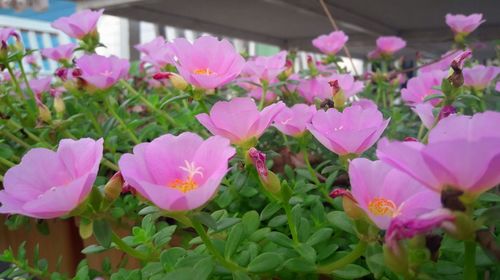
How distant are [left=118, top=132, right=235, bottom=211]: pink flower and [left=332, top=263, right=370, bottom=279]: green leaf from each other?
0.13 meters

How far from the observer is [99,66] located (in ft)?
2.06

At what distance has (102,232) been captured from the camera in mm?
339

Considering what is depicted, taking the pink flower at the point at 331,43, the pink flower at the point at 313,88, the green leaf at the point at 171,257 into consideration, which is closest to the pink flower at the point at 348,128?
the green leaf at the point at 171,257

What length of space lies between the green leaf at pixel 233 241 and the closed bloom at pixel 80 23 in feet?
1.57

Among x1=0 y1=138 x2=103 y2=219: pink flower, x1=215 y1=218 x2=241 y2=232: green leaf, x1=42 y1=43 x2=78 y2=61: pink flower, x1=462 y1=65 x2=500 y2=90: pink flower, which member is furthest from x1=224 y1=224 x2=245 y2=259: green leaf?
x1=42 y1=43 x2=78 y2=61: pink flower

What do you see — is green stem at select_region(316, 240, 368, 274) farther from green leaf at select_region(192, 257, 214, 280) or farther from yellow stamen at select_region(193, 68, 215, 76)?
yellow stamen at select_region(193, 68, 215, 76)

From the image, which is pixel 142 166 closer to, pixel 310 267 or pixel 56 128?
pixel 310 267

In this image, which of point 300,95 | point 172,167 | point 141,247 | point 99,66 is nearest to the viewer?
point 172,167

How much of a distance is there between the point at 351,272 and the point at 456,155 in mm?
160

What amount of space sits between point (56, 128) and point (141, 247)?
291 mm

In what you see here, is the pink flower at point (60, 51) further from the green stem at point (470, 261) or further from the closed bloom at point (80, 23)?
the green stem at point (470, 261)

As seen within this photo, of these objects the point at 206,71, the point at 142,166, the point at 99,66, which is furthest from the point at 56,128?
the point at 142,166

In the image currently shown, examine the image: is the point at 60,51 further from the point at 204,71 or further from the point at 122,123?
the point at 204,71

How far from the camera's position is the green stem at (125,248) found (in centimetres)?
35
